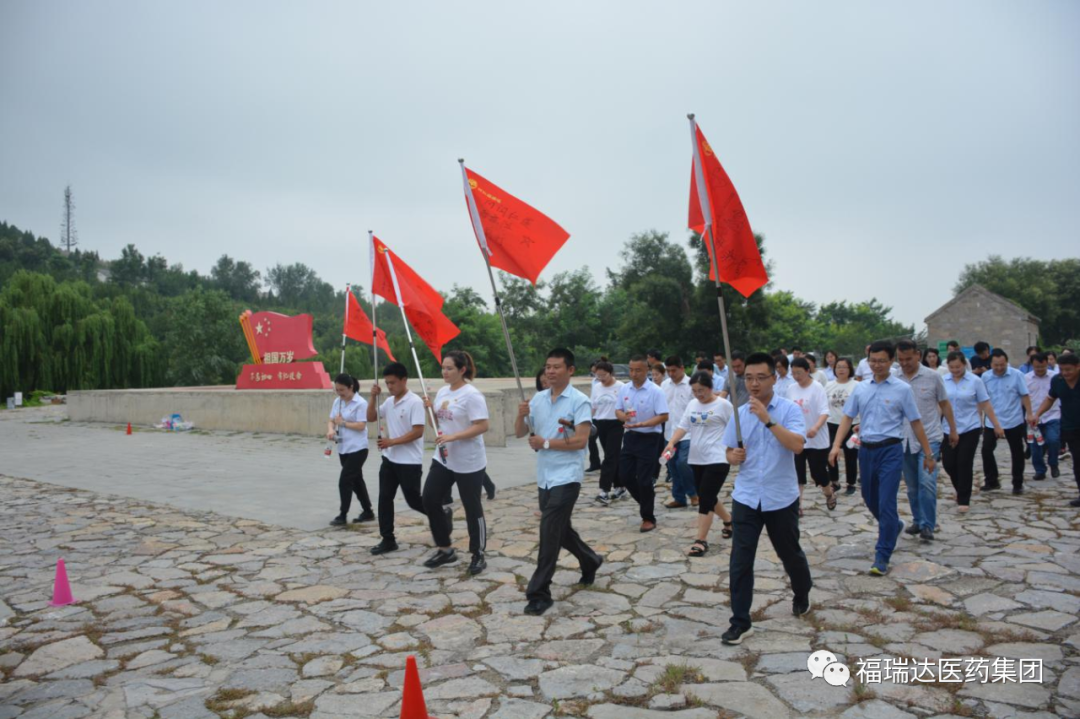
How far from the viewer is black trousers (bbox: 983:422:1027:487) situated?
9.19m

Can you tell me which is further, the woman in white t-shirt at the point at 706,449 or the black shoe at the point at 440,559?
the woman in white t-shirt at the point at 706,449

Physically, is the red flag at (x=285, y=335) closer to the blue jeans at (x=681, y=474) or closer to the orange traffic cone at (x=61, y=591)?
the blue jeans at (x=681, y=474)

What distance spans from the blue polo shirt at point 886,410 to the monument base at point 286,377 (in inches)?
644

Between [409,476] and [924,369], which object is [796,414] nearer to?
[924,369]

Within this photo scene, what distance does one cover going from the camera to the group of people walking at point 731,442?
4.69 m

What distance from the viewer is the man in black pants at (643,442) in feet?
25.3

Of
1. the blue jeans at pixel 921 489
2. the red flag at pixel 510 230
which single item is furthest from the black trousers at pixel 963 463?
the red flag at pixel 510 230

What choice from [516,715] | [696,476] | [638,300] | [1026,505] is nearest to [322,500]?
[696,476]

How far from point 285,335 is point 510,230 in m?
17.3

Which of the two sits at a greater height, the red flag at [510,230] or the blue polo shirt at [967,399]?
the red flag at [510,230]

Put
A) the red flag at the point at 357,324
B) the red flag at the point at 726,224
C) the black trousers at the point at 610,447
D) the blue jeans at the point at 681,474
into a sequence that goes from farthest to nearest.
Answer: the red flag at the point at 357,324
the black trousers at the point at 610,447
the blue jeans at the point at 681,474
the red flag at the point at 726,224

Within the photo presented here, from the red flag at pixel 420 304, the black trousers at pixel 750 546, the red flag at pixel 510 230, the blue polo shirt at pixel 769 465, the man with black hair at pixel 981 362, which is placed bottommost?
the black trousers at pixel 750 546

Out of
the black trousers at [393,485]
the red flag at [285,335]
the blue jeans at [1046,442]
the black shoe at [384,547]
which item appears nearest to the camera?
the black trousers at [393,485]

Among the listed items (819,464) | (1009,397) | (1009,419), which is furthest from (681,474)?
(1009,397)
